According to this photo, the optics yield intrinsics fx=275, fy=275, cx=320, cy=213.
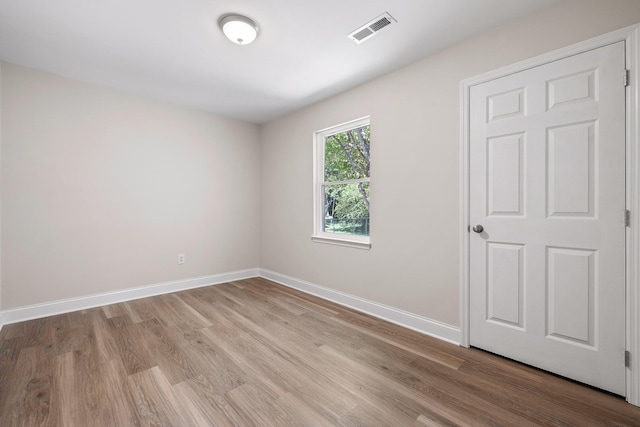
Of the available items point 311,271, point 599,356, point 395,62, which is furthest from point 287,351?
point 395,62

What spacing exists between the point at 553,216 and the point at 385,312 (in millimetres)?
1648

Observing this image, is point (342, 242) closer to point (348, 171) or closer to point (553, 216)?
point (348, 171)

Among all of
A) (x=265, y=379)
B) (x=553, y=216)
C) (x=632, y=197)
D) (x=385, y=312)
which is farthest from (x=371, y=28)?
(x=265, y=379)

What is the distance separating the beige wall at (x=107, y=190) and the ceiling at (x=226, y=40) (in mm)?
362

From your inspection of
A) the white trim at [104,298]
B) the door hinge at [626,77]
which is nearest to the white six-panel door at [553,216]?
the door hinge at [626,77]

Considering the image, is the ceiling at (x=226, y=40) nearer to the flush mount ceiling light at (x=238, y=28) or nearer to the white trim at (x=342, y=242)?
the flush mount ceiling light at (x=238, y=28)

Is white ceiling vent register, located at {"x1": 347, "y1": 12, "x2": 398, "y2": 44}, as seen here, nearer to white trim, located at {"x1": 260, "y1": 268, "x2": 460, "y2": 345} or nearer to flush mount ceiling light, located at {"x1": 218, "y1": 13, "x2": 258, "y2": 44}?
flush mount ceiling light, located at {"x1": 218, "y1": 13, "x2": 258, "y2": 44}

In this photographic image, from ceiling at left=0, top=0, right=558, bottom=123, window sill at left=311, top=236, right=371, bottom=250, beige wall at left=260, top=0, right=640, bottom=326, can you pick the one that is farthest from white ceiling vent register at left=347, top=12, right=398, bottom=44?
window sill at left=311, top=236, right=371, bottom=250

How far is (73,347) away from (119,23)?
257 centimetres

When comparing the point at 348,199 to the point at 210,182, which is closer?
the point at 348,199

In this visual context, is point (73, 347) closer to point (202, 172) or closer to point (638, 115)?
point (202, 172)

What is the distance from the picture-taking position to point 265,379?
72.1 inches

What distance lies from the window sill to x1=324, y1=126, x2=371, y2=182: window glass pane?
2.52 feet

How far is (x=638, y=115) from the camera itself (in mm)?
1579
